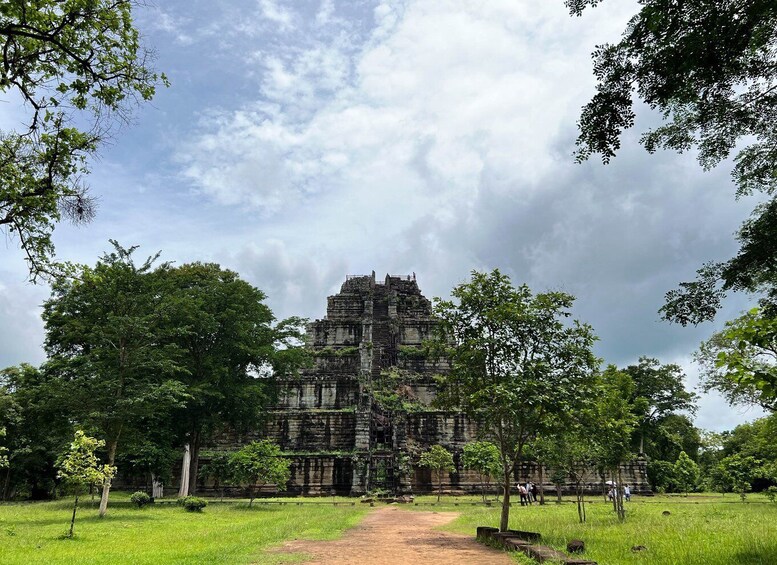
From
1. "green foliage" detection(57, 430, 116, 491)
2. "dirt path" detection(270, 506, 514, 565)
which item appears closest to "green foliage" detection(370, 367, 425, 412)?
"dirt path" detection(270, 506, 514, 565)

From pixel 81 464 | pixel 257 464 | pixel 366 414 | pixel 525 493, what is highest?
pixel 366 414

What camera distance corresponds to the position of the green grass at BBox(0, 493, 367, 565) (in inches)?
413

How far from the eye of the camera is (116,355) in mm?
21938

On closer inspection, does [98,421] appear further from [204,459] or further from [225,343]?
[204,459]

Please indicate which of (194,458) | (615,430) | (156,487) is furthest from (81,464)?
(156,487)

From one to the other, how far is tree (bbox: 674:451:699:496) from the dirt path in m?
32.7

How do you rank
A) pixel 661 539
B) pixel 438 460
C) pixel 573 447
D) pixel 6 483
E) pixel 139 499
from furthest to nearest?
pixel 6 483, pixel 438 460, pixel 139 499, pixel 573 447, pixel 661 539

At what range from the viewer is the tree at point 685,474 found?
39.9 m

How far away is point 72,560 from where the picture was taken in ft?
33.5

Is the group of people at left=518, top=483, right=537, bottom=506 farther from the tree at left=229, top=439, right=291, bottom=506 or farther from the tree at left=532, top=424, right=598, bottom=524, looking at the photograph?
the tree at left=229, top=439, right=291, bottom=506

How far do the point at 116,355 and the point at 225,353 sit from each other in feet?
23.3

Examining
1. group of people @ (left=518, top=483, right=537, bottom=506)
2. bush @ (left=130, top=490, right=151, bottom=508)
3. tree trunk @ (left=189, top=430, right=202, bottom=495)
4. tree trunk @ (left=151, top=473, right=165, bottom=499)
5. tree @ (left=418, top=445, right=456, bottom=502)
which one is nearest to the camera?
bush @ (left=130, top=490, right=151, bottom=508)

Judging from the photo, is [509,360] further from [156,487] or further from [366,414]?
[156,487]

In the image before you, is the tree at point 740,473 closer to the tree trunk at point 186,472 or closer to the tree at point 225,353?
the tree at point 225,353
